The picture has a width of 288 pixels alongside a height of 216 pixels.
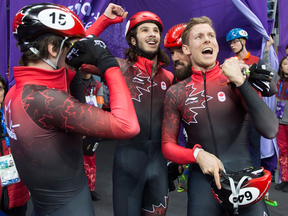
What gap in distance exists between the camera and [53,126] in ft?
3.83

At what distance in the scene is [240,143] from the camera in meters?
1.61

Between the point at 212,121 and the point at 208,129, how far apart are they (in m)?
0.07

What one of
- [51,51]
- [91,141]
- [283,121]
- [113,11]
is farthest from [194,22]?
[283,121]

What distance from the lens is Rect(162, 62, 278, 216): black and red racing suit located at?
5.17 ft

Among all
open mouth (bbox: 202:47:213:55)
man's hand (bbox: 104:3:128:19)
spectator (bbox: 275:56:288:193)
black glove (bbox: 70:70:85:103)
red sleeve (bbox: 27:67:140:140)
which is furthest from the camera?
spectator (bbox: 275:56:288:193)

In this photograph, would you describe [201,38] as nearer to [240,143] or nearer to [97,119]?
[240,143]

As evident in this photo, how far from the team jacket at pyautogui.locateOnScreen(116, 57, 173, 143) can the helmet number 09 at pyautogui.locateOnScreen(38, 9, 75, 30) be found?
897 mm

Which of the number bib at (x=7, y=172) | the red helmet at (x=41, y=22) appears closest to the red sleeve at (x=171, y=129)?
the red helmet at (x=41, y=22)

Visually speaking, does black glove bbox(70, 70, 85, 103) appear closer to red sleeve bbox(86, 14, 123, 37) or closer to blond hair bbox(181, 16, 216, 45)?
red sleeve bbox(86, 14, 123, 37)

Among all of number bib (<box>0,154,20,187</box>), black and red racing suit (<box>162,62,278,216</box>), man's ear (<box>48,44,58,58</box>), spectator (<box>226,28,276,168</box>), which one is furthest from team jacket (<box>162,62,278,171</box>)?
spectator (<box>226,28,276,168</box>)

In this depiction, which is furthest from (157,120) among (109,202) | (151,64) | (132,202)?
(109,202)

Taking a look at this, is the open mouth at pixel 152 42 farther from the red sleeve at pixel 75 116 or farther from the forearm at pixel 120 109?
the red sleeve at pixel 75 116

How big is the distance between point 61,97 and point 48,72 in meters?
0.20

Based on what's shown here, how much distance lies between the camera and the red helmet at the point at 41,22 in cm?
123
